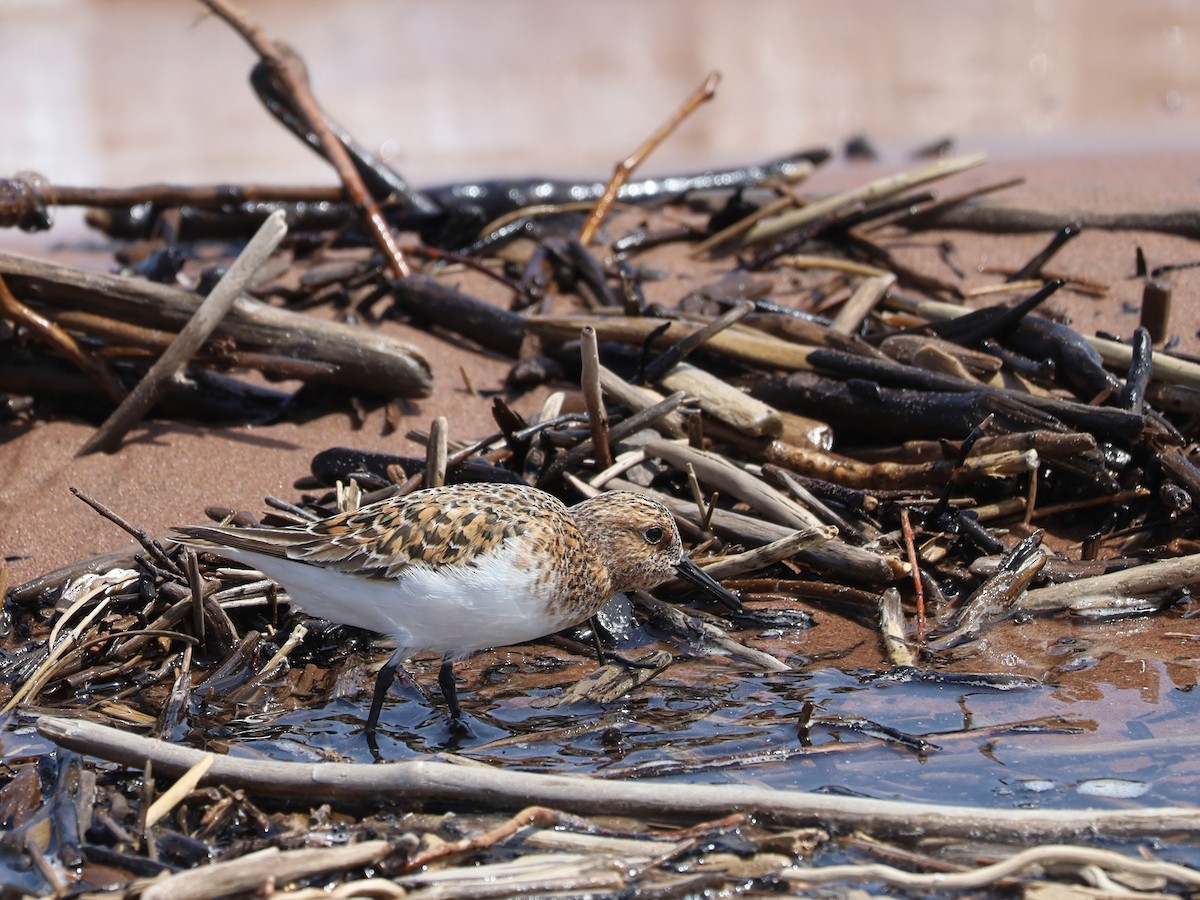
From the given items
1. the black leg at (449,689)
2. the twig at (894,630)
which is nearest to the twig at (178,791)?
the black leg at (449,689)

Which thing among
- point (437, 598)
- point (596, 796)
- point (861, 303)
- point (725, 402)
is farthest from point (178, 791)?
point (861, 303)

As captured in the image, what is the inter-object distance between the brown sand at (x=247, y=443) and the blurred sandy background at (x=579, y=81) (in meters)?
4.94

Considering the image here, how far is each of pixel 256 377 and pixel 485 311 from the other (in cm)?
132

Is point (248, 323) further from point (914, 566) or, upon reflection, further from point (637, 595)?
point (914, 566)

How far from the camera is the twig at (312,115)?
25.6ft

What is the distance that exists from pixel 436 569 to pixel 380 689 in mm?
476

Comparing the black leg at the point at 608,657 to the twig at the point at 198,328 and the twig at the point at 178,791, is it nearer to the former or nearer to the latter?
the twig at the point at 178,791

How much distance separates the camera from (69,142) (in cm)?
1541

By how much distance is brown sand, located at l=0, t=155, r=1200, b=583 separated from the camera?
6.07 metres

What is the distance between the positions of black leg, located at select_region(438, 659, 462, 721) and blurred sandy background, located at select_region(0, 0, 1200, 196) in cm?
940

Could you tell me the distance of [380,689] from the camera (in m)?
4.61

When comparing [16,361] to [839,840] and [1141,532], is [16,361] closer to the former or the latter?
[839,840]

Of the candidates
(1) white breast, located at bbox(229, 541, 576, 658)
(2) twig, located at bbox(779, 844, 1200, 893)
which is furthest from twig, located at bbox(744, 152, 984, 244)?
(2) twig, located at bbox(779, 844, 1200, 893)

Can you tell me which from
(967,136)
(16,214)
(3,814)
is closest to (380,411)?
(16,214)
